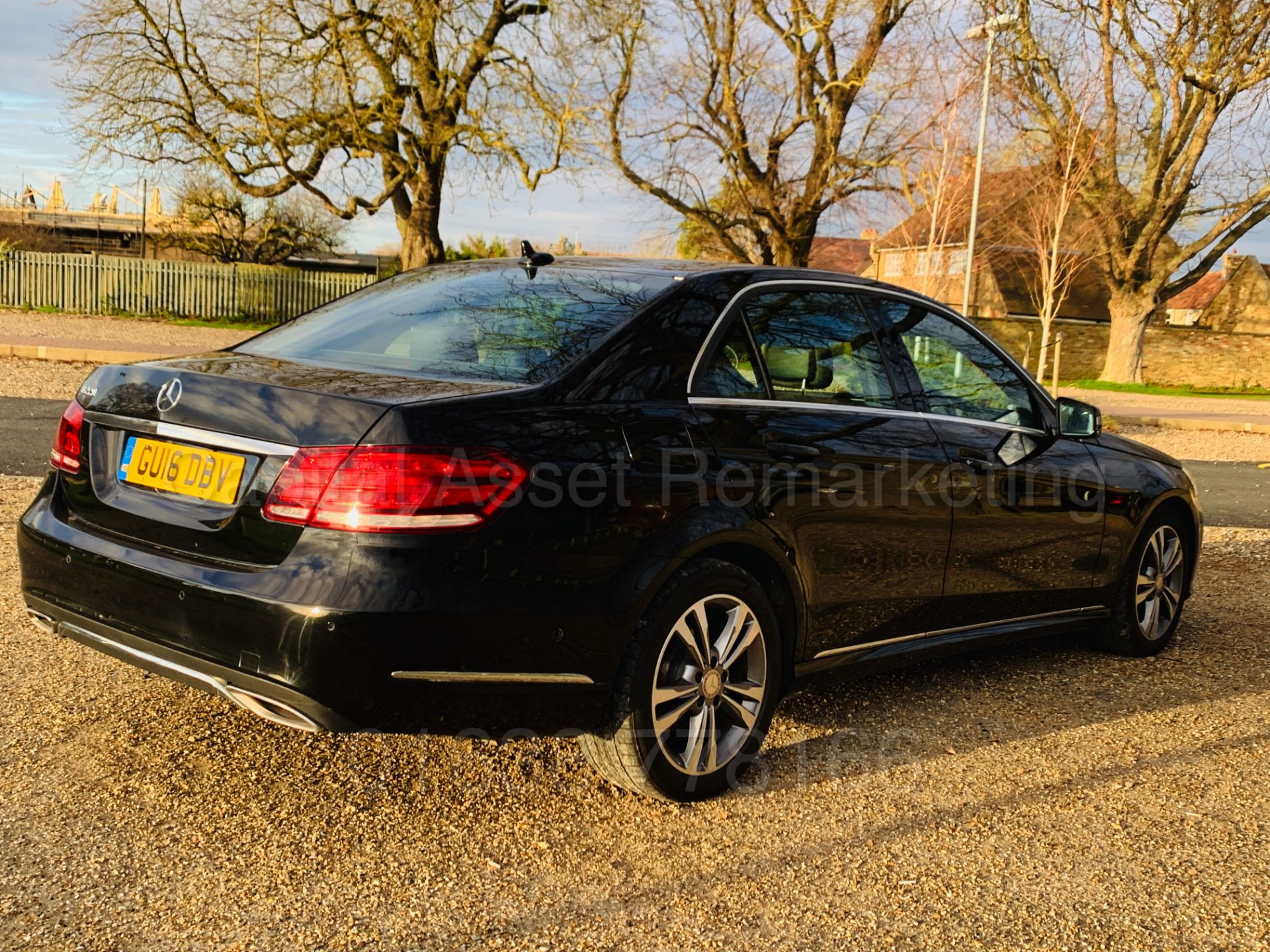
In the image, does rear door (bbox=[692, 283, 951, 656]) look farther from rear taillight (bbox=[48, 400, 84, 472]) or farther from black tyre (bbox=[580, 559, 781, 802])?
rear taillight (bbox=[48, 400, 84, 472])

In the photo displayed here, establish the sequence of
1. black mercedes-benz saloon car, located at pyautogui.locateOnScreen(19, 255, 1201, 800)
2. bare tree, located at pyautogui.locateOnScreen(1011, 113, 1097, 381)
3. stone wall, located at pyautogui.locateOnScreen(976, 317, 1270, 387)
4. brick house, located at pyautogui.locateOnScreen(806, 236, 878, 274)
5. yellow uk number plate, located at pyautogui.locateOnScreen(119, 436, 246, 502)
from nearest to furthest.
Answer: black mercedes-benz saloon car, located at pyautogui.locateOnScreen(19, 255, 1201, 800)
yellow uk number plate, located at pyautogui.locateOnScreen(119, 436, 246, 502)
bare tree, located at pyautogui.locateOnScreen(1011, 113, 1097, 381)
stone wall, located at pyautogui.locateOnScreen(976, 317, 1270, 387)
brick house, located at pyautogui.locateOnScreen(806, 236, 878, 274)

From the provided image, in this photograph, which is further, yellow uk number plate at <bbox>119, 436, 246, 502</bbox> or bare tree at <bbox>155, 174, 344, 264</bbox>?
bare tree at <bbox>155, 174, 344, 264</bbox>

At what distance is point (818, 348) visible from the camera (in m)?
4.04

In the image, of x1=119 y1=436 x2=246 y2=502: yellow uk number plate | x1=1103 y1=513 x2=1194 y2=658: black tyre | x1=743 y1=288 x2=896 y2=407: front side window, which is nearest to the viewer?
x1=119 y1=436 x2=246 y2=502: yellow uk number plate

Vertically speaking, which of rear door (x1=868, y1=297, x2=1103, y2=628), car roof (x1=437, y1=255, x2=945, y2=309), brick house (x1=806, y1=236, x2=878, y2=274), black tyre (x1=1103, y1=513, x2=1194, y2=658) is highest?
brick house (x1=806, y1=236, x2=878, y2=274)

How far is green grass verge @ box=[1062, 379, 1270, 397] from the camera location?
32.8m

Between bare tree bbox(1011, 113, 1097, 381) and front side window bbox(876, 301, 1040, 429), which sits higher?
bare tree bbox(1011, 113, 1097, 381)

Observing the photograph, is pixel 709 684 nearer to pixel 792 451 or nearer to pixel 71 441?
pixel 792 451

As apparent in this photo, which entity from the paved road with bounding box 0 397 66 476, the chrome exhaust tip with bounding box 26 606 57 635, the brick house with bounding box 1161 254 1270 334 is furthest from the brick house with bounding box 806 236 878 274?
the chrome exhaust tip with bounding box 26 606 57 635

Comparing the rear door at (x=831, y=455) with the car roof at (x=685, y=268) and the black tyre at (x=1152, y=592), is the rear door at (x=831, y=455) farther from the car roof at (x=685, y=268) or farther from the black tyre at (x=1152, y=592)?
the black tyre at (x=1152, y=592)

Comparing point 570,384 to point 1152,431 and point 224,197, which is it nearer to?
point 1152,431

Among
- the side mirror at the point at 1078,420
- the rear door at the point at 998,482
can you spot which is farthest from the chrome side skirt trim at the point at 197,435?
the side mirror at the point at 1078,420

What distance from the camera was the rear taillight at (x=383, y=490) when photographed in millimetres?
2865

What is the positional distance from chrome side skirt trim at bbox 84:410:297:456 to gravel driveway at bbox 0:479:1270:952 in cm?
99
